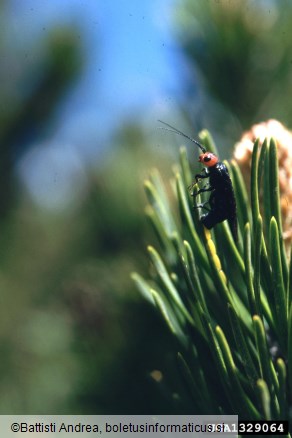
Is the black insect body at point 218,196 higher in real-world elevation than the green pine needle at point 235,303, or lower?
higher

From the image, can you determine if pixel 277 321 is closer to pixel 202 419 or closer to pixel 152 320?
pixel 202 419

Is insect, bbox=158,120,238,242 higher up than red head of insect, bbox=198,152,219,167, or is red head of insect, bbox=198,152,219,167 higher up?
red head of insect, bbox=198,152,219,167

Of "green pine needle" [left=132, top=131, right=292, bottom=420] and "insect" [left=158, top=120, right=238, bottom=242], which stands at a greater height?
"insect" [left=158, top=120, right=238, bottom=242]

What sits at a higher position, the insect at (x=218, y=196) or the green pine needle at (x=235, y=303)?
the insect at (x=218, y=196)

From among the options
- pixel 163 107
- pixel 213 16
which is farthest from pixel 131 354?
pixel 213 16

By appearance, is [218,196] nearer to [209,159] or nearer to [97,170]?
[209,159]

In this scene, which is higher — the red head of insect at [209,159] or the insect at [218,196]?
the red head of insect at [209,159]

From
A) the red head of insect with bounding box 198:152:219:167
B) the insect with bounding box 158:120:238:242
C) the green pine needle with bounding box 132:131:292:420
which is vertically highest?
the red head of insect with bounding box 198:152:219:167

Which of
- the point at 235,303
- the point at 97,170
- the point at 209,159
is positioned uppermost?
Result: the point at 97,170

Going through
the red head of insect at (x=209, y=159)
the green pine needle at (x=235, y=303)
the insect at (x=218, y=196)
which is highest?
the red head of insect at (x=209, y=159)

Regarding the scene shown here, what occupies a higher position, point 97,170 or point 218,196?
point 97,170

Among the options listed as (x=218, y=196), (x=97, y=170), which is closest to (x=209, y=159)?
(x=218, y=196)
